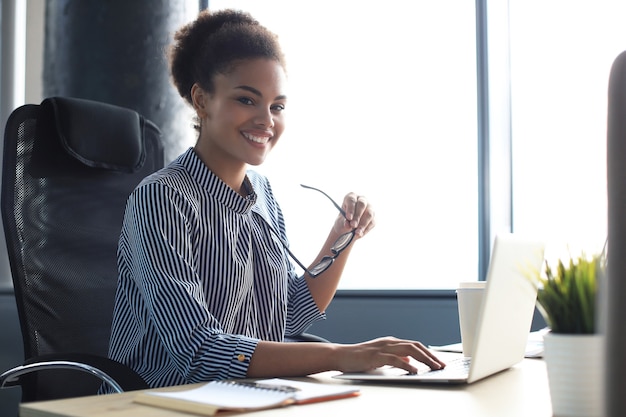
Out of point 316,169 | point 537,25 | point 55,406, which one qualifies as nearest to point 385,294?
point 316,169

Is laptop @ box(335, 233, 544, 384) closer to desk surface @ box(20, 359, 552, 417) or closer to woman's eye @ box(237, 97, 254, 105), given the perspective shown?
desk surface @ box(20, 359, 552, 417)

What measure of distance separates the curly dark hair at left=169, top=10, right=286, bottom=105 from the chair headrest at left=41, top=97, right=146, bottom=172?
7.8 inches

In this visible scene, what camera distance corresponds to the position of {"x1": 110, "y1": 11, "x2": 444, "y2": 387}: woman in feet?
4.16

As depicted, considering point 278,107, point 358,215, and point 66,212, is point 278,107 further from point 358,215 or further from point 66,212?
point 66,212

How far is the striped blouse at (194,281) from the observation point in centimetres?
131

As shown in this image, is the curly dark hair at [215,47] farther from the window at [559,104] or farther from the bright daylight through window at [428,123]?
the window at [559,104]

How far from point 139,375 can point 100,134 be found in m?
0.72

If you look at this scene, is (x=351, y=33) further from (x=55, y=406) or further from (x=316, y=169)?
(x=55, y=406)

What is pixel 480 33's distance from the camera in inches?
104

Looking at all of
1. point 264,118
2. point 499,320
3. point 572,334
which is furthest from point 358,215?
point 572,334

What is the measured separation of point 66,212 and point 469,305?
40.8 inches

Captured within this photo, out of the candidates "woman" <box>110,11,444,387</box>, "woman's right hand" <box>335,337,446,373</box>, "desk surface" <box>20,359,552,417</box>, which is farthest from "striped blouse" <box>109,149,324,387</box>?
"desk surface" <box>20,359,552,417</box>

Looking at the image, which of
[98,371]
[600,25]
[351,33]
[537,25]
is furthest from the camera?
[351,33]

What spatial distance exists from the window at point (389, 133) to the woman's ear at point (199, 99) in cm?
80
